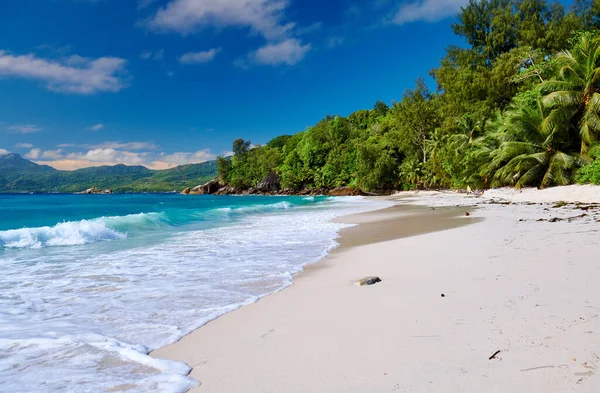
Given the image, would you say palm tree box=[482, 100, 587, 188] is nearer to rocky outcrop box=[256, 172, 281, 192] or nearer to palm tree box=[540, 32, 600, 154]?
palm tree box=[540, 32, 600, 154]

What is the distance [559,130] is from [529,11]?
19396 millimetres

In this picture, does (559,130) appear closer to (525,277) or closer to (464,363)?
(525,277)

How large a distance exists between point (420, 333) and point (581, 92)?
2209 cm

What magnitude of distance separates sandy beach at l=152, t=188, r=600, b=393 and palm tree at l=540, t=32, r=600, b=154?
17.1m

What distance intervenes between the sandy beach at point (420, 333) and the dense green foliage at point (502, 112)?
16477 millimetres

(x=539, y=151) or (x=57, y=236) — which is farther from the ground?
(x=539, y=151)

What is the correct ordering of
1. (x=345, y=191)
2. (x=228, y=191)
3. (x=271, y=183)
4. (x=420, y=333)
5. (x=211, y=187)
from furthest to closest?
(x=211, y=187)
(x=228, y=191)
(x=271, y=183)
(x=345, y=191)
(x=420, y=333)

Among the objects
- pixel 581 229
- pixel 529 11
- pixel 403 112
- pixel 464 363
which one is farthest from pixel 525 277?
pixel 403 112

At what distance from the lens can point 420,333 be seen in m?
2.79

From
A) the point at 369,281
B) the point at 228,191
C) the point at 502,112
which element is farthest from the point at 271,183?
the point at 369,281

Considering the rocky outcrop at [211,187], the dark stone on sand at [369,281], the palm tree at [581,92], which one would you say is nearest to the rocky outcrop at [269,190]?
the rocky outcrop at [211,187]

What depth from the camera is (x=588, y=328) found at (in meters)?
2.59

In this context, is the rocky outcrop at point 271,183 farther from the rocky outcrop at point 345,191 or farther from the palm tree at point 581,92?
the palm tree at point 581,92

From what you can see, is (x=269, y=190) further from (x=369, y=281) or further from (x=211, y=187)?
(x=369, y=281)
